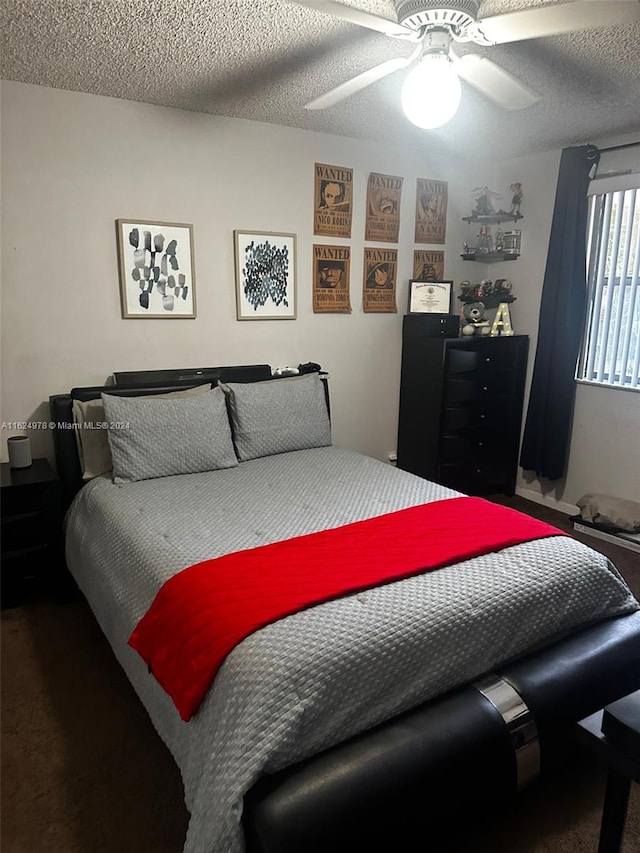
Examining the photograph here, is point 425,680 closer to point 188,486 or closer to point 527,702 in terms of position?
point 527,702

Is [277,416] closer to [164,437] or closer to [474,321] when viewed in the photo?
[164,437]

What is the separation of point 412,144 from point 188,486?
8.86 ft

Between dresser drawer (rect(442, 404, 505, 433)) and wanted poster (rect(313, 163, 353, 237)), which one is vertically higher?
wanted poster (rect(313, 163, 353, 237))

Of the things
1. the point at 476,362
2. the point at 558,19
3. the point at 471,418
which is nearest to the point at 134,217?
the point at 558,19

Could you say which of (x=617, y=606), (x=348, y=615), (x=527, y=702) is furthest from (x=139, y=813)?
(x=617, y=606)

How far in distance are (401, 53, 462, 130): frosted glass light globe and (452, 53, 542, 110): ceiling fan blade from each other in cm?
10

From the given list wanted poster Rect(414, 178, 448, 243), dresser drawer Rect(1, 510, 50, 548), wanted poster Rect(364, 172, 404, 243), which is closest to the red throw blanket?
dresser drawer Rect(1, 510, 50, 548)

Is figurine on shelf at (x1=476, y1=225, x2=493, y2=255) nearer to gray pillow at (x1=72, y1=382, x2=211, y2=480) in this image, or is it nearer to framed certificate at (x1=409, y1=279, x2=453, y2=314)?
framed certificate at (x1=409, y1=279, x2=453, y2=314)

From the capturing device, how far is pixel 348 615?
1.47 m

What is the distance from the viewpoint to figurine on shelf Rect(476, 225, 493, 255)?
3982 mm

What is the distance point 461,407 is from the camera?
373 centimetres

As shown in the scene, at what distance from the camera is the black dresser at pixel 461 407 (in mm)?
3686

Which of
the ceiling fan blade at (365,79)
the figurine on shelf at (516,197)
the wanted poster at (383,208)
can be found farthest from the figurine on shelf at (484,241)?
the ceiling fan blade at (365,79)

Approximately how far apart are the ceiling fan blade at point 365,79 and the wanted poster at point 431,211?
1.91m
